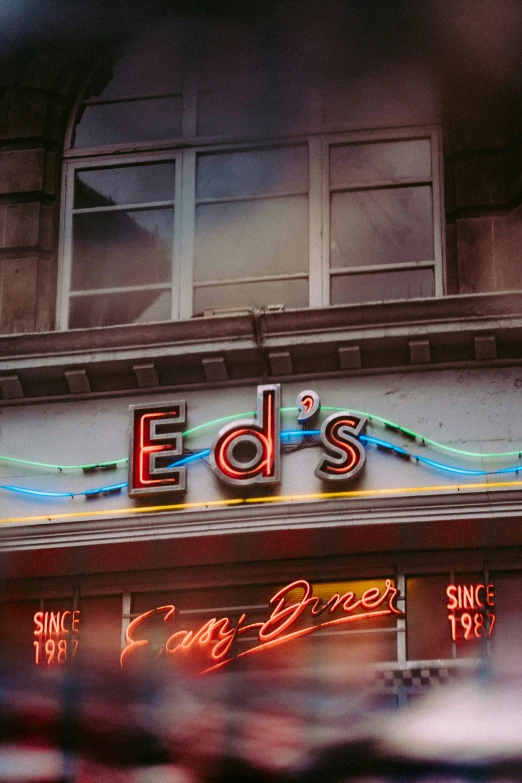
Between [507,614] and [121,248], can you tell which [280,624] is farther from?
[121,248]

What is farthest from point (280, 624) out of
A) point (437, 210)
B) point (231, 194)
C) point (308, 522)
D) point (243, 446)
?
point (231, 194)

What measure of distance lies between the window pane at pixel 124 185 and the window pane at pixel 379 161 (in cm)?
189

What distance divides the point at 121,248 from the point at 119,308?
0.73 meters

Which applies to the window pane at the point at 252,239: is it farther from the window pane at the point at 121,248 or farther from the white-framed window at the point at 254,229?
the window pane at the point at 121,248

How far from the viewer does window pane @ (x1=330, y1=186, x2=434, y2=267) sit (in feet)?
43.9

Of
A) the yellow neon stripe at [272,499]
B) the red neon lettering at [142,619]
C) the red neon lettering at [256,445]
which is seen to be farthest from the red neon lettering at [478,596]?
the red neon lettering at [142,619]

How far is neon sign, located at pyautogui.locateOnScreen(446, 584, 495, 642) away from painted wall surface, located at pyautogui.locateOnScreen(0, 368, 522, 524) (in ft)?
3.07

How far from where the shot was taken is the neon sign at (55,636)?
41.0 ft

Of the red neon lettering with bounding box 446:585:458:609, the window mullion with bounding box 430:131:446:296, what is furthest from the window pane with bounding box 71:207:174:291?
the red neon lettering with bounding box 446:585:458:609

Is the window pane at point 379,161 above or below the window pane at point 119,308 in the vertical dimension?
above

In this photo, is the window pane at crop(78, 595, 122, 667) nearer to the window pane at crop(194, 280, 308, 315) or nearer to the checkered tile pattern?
the checkered tile pattern

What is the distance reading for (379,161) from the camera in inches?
544

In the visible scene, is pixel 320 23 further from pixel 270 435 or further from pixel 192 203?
pixel 270 435

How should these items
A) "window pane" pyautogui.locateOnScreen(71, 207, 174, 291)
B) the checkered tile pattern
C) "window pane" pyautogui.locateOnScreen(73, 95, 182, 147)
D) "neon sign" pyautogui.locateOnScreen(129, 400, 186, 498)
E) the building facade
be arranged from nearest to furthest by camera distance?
the checkered tile pattern
the building facade
"neon sign" pyautogui.locateOnScreen(129, 400, 186, 498)
"window pane" pyautogui.locateOnScreen(71, 207, 174, 291)
"window pane" pyautogui.locateOnScreen(73, 95, 182, 147)
